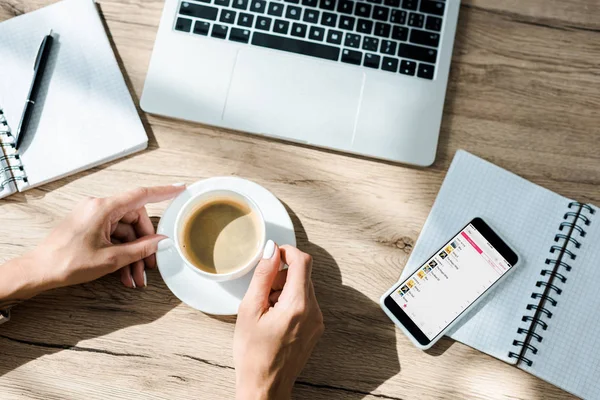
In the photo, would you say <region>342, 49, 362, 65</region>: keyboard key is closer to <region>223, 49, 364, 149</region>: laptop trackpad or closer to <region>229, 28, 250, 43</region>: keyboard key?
<region>223, 49, 364, 149</region>: laptop trackpad

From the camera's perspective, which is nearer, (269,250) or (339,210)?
(269,250)

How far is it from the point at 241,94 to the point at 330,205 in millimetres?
258

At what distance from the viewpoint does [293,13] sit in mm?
987

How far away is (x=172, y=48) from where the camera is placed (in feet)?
3.26

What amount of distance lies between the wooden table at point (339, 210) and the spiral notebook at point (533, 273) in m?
0.03

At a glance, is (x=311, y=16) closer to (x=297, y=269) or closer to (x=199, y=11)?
(x=199, y=11)

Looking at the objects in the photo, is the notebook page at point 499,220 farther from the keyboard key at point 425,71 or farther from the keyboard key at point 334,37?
the keyboard key at point 334,37

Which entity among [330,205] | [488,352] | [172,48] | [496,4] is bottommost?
[488,352]

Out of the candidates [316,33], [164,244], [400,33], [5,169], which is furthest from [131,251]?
[400,33]

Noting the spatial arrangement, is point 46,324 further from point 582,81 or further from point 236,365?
point 582,81

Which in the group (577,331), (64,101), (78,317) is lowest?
(78,317)

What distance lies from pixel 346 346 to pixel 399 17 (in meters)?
0.60

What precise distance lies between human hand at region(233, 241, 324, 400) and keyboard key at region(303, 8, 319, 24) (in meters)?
0.42

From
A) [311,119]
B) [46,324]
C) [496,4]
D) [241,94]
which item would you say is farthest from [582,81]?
[46,324]
